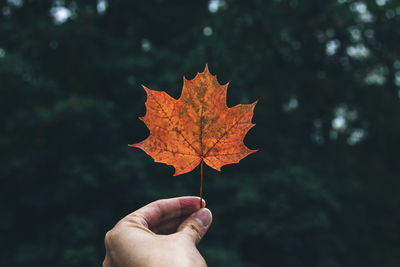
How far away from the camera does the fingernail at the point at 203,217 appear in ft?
4.84

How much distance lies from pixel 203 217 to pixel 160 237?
273 millimetres

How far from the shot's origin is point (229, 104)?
21.8 ft

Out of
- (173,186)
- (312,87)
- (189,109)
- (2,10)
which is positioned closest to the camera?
(189,109)

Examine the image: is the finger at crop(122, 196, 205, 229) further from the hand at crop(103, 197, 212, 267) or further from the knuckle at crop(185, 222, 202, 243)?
the knuckle at crop(185, 222, 202, 243)

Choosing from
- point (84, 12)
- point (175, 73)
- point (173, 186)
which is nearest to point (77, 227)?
point (173, 186)

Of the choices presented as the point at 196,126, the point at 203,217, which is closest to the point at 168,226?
the point at 203,217

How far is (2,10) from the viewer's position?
821 cm

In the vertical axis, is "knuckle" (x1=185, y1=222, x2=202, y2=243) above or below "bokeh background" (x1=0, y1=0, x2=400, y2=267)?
below

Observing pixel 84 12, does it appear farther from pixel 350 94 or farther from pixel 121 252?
pixel 350 94

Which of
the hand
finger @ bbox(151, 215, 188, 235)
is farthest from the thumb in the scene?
finger @ bbox(151, 215, 188, 235)

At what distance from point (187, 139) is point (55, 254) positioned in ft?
18.8

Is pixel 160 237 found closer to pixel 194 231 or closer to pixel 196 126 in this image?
pixel 194 231

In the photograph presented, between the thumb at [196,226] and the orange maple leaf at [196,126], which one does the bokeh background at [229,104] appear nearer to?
the thumb at [196,226]

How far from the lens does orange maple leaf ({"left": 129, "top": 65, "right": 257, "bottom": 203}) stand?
1399 millimetres
